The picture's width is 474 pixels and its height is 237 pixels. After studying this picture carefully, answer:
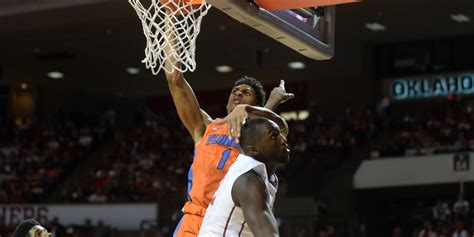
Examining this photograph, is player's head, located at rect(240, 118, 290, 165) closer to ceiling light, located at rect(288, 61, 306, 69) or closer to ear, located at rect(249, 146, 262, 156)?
ear, located at rect(249, 146, 262, 156)

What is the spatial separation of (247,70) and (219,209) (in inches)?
924

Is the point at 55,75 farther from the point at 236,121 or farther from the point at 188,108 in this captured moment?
the point at 236,121

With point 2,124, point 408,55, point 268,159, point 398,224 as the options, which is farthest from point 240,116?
point 2,124

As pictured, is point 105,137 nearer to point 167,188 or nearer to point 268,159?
point 167,188

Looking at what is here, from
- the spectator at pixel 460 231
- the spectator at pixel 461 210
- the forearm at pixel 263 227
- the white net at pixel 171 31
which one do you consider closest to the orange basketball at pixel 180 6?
the white net at pixel 171 31

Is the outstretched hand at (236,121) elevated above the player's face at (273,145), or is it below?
above

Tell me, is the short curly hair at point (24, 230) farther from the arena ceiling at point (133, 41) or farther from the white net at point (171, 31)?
the arena ceiling at point (133, 41)

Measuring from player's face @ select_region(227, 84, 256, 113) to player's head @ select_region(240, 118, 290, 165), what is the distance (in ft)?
4.65

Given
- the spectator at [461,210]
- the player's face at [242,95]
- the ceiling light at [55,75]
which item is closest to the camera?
the player's face at [242,95]

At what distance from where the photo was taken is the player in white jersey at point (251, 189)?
4.22 meters

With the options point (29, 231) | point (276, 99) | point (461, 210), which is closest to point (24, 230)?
point (29, 231)

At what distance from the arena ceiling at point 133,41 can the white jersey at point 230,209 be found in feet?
54.0

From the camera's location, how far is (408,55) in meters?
26.6

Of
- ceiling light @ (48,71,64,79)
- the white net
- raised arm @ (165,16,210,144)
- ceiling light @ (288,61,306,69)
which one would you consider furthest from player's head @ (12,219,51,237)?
ceiling light @ (48,71,64,79)
